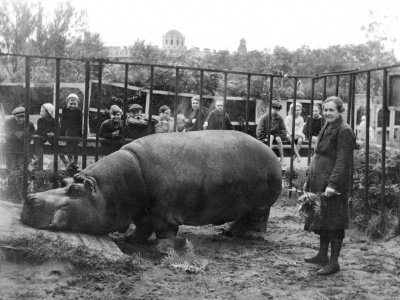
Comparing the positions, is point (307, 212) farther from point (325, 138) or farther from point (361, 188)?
point (361, 188)

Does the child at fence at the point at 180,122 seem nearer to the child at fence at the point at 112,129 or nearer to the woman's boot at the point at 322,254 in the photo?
the child at fence at the point at 112,129

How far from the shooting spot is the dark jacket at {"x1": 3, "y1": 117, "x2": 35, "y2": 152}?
7.11 m

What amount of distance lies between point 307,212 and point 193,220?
1288 millimetres

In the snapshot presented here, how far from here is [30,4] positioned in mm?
6391

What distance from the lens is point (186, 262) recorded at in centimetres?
502

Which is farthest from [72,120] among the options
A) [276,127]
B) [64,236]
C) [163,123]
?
[276,127]

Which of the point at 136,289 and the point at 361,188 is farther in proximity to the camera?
the point at 361,188

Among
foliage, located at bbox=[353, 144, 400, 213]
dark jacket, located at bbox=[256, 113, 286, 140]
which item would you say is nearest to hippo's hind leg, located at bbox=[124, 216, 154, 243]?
foliage, located at bbox=[353, 144, 400, 213]

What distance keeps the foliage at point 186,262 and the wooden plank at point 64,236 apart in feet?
1.52

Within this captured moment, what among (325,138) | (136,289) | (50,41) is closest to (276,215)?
(325,138)

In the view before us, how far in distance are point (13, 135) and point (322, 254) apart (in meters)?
4.42

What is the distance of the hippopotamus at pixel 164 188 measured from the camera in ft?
16.8

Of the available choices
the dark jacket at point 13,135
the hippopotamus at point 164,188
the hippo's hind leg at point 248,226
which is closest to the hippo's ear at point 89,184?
the hippopotamus at point 164,188

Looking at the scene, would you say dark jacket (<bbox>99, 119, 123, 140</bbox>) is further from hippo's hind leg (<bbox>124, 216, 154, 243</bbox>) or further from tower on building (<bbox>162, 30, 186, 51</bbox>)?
tower on building (<bbox>162, 30, 186, 51</bbox>)
